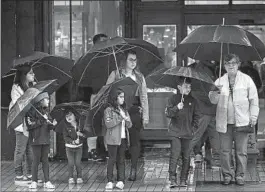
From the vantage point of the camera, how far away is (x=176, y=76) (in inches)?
462

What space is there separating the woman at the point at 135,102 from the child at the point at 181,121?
0.56 metres

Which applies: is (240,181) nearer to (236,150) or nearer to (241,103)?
(236,150)

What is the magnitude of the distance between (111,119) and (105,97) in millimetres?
332

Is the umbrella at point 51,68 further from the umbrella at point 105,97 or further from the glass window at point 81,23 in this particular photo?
the glass window at point 81,23

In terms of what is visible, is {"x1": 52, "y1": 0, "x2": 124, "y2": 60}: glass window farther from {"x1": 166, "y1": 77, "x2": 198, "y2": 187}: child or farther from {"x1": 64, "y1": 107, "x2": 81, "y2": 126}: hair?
{"x1": 166, "y1": 77, "x2": 198, "y2": 187}: child

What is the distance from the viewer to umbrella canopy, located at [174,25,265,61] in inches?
449

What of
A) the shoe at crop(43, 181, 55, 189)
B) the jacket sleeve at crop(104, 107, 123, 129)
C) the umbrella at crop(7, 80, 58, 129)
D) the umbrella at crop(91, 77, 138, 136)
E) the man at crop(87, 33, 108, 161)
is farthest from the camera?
the man at crop(87, 33, 108, 161)

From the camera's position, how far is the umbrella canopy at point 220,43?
11414mm

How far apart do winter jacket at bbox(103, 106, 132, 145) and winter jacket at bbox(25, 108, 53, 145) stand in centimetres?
83

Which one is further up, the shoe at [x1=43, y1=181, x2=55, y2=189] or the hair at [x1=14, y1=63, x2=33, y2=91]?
the hair at [x1=14, y1=63, x2=33, y2=91]

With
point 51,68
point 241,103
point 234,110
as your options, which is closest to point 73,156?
point 51,68

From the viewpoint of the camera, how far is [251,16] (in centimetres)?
1469

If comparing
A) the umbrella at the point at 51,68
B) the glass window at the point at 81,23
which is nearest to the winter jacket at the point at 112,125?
the umbrella at the point at 51,68

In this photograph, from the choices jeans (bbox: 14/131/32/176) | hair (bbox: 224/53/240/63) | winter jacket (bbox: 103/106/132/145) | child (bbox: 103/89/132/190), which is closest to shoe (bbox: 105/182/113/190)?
child (bbox: 103/89/132/190)
